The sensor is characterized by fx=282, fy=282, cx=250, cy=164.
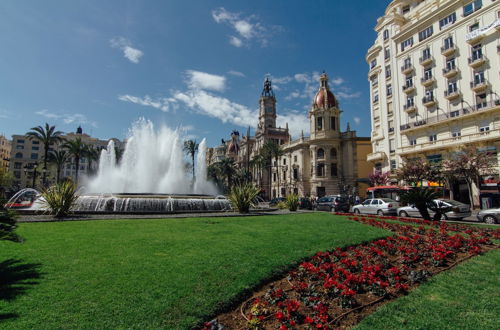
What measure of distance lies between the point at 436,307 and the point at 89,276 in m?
5.74

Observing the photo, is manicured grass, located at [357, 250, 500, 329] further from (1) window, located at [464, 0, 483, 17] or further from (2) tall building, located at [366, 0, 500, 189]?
(1) window, located at [464, 0, 483, 17]

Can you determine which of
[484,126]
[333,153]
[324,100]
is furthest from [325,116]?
[484,126]

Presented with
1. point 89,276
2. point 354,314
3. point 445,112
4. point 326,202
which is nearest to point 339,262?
point 354,314

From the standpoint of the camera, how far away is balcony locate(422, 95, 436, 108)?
36750 mm

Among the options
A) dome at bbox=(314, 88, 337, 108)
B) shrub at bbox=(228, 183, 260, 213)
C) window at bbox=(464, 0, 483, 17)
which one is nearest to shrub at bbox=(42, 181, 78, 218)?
shrub at bbox=(228, 183, 260, 213)

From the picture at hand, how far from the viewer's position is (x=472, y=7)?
33.4 metres

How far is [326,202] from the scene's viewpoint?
2916 cm

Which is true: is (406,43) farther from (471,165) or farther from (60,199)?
(60,199)

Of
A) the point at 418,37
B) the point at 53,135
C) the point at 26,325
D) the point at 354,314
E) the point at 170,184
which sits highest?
the point at 418,37

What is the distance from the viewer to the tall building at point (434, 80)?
31453 mm

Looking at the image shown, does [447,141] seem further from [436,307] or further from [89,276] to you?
[89,276]

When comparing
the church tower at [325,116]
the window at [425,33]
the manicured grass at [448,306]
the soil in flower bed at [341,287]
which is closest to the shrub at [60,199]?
the soil in flower bed at [341,287]

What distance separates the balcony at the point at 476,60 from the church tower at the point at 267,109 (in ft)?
181

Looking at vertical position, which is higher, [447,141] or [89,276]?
[447,141]
